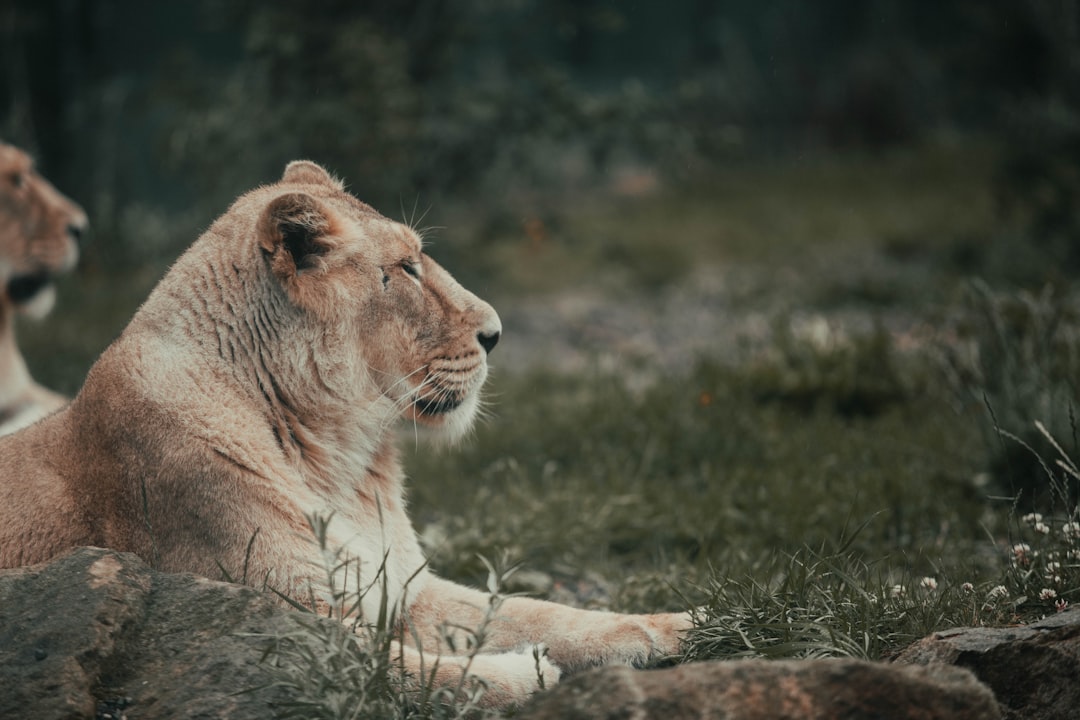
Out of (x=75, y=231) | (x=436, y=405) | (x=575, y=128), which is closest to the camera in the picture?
(x=436, y=405)

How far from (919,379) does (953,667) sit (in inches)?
154

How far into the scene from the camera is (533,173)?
9.05m

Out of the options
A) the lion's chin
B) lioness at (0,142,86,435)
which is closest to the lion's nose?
the lion's chin

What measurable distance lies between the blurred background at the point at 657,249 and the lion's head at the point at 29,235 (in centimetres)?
89

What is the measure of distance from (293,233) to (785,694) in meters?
1.87

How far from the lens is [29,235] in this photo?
630 cm

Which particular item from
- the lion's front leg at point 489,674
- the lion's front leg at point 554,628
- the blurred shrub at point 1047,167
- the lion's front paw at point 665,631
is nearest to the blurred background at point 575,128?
the blurred shrub at point 1047,167

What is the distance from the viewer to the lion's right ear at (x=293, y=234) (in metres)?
3.22

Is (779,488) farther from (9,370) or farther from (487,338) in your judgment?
(9,370)

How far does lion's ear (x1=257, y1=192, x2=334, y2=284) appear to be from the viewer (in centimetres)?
322

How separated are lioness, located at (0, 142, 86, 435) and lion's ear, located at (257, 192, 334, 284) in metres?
3.44

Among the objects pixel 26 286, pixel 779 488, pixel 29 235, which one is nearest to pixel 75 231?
pixel 29 235

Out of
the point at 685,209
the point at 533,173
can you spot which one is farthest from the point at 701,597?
the point at 685,209

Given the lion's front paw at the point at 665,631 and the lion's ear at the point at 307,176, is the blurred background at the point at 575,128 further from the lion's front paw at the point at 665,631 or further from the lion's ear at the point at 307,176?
the lion's front paw at the point at 665,631
